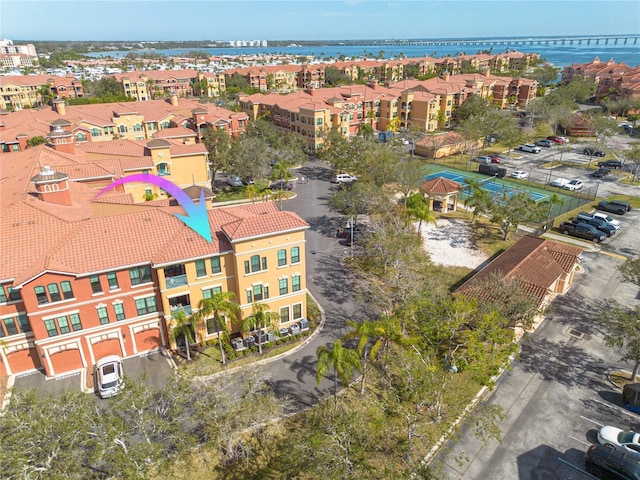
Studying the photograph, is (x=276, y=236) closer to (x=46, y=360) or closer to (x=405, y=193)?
(x=46, y=360)

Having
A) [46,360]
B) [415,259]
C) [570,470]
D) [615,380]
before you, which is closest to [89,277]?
A: [46,360]

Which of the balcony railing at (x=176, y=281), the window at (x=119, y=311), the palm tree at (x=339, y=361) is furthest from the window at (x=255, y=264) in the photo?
the palm tree at (x=339, y=361)

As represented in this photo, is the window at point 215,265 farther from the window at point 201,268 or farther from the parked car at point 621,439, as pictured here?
the parked car at point 621,439

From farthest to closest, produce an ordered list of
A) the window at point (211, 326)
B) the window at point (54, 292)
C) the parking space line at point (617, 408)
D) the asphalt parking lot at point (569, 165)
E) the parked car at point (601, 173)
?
the parked car at point (601, 173) → the asphalt parking lot at point (569, 165) → the window at point (211, 326) → the window at point (54, 292) → the parking space line at point (617, 408)

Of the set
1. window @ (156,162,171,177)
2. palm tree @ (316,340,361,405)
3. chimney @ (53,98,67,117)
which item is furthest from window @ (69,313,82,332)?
chimney @ (53,98,67,117)

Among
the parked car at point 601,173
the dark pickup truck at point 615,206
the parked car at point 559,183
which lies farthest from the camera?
the parked car at point 601,173

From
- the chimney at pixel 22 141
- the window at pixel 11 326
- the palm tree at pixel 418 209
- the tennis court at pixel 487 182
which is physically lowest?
the tennis court at pixel 487 182

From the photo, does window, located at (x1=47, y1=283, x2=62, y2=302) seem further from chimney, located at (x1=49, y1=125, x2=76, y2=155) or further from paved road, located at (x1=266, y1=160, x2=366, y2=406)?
chimney, located at (x1=49, y1=125, x2=76, y2=155)
